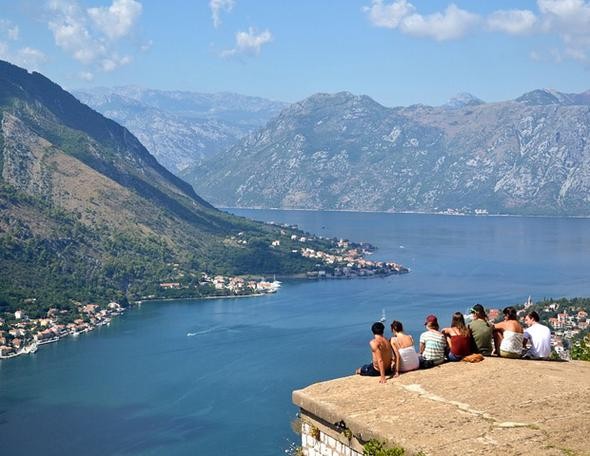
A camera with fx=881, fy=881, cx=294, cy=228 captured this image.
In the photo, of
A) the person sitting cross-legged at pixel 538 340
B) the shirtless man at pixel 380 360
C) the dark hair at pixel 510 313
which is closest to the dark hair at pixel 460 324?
the dark hair at pixel 510 313

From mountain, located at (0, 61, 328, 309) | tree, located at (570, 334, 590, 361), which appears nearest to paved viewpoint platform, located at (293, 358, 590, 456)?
tree, located at (570, 334, 590, 361)

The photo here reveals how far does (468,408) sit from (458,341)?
2.23m

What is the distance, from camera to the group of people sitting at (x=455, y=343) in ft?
22.8

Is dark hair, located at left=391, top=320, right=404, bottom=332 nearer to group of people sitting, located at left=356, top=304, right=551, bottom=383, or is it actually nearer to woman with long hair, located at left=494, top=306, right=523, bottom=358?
group of people sitting, located at left=356, top=304, right=551, bottom=383

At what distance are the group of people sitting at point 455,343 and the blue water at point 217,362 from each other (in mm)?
30461

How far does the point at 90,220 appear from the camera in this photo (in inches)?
4183

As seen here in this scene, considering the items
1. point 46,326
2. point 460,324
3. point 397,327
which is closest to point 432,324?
point 460,324

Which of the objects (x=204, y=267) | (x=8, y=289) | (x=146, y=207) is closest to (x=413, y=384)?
(x=8, y=289)

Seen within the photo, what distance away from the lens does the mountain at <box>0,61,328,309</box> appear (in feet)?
298

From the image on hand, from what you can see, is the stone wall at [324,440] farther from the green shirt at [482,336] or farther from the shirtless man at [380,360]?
the green shirt at [482,336]

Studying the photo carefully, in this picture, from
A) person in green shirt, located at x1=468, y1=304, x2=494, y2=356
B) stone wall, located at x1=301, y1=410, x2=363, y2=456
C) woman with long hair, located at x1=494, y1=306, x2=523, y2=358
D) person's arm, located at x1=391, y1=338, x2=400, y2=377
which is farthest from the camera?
woman with long hair, located at x1=494, y1=306, x2=523, y2=358

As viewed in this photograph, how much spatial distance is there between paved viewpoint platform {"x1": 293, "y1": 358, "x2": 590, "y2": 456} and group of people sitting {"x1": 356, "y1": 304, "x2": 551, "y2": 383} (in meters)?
0.21

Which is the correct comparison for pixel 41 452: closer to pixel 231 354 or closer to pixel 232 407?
pixel 232 407

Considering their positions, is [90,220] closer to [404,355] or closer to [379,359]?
[404,355]
